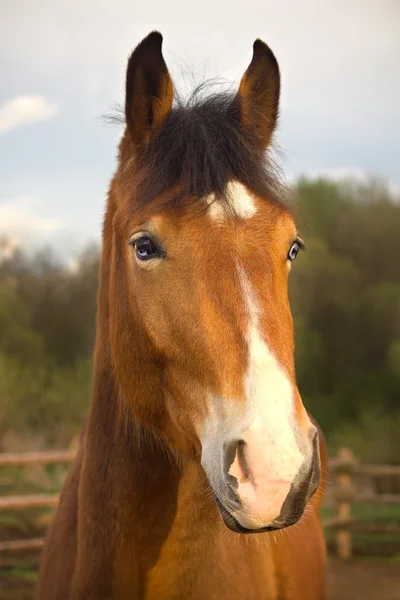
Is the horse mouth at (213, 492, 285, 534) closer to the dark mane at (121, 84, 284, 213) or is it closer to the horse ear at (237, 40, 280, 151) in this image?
the dark mane at (121, 84, 284, 213)

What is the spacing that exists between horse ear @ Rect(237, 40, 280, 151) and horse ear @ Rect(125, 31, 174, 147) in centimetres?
30

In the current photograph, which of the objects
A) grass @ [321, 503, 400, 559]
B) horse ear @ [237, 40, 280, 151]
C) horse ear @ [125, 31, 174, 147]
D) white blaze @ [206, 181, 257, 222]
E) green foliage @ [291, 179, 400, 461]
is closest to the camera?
white blaze @ [206, 181, 257, 222]

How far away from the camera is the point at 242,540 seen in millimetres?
2559

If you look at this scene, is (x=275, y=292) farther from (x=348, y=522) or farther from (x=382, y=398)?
(x=382, y=398)

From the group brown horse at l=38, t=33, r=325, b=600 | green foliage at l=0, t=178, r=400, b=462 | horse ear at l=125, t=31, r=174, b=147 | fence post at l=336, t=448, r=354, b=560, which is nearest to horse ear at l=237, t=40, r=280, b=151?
brown horse at l=38, t=33, r=325, b=600

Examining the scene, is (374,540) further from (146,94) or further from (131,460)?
(146,94)

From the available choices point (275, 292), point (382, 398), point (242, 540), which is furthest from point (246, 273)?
point (382, 398)

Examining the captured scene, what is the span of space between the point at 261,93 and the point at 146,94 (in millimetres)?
499

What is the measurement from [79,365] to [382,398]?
1048 cm

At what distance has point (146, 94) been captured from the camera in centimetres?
224

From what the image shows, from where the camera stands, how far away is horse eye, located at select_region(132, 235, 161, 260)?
200cm

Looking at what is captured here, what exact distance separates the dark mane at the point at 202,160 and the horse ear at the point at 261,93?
3.8 inches

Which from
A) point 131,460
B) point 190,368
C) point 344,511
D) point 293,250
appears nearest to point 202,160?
point 293,250

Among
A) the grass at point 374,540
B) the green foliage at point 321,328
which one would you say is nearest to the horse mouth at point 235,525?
the grass at point 374,540
